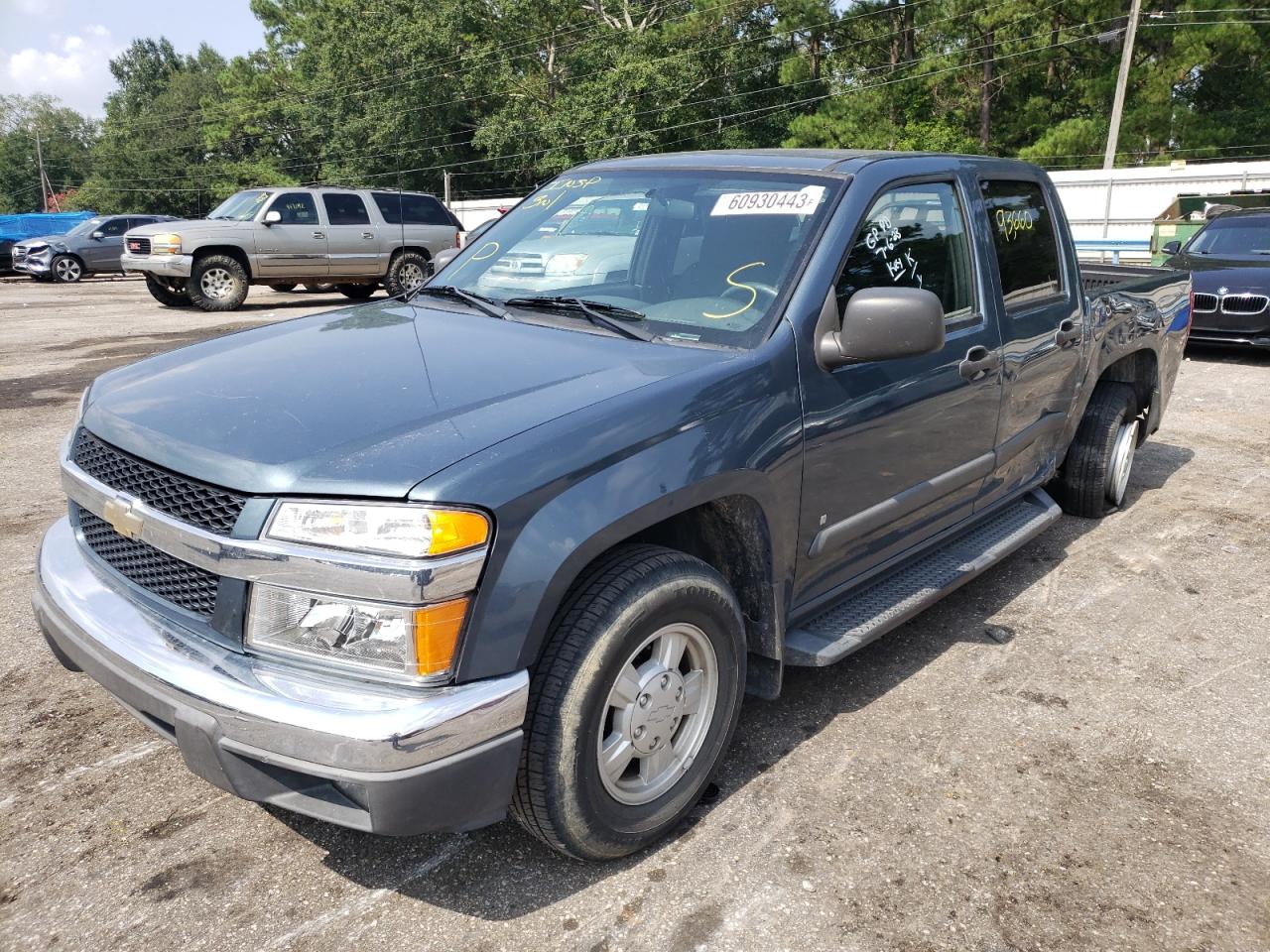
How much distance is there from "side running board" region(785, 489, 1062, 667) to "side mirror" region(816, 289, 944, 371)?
2.94ft

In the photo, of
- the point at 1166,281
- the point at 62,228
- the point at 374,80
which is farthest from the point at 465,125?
the point at 1166,281

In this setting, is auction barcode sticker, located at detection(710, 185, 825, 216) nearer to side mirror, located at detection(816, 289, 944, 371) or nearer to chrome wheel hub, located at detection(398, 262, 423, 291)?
side mirror, located at detection(816, 289, 944, 371)

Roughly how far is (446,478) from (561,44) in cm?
5574

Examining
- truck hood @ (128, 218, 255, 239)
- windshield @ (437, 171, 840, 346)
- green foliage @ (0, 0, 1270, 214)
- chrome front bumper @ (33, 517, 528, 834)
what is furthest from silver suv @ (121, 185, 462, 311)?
green foliage @ (0, 0, 1270, 214)

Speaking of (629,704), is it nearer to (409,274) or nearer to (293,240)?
(293,240)

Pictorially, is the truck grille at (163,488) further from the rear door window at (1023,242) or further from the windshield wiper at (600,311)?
the rear door window at (1023,242)

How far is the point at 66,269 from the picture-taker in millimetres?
23438

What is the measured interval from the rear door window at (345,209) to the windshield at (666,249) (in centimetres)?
1298

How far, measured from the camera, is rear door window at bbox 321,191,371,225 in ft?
52.2

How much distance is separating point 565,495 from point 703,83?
48.9 metres

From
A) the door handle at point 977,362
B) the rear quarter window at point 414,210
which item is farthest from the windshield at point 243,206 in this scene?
the door handle at point 977,362

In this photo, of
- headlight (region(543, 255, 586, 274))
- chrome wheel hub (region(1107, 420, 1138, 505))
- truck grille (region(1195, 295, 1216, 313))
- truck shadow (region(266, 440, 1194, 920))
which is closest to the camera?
truck shadow (region(266, 440, 1194, 920))

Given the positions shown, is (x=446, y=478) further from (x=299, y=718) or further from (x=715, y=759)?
(x=715, y=759)

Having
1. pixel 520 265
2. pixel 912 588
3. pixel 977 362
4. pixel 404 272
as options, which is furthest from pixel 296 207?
pixel 912 588
